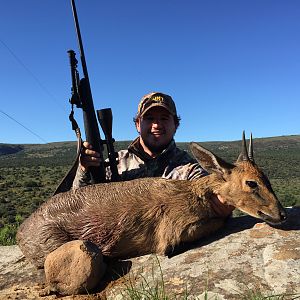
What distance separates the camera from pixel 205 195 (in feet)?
19.8

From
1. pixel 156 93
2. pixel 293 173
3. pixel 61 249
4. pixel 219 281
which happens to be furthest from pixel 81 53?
pixel 293 173

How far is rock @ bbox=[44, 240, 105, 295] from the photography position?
17.1 feet

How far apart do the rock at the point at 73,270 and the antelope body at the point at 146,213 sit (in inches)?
19.8

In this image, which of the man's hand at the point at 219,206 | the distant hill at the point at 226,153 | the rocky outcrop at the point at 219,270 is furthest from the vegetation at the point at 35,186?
the man's hand at the point at 219,206

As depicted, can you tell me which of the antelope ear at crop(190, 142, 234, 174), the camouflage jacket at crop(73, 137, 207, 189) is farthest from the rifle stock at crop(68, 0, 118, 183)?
the antelope ear at crop(190, 142, 234, 174)

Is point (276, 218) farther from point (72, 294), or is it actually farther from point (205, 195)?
point (72, 294)

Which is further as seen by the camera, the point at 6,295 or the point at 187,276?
the point at 6,295

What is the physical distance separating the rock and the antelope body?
50 centimetres

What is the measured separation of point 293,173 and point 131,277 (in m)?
59.3

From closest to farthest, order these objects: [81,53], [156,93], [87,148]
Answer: [87,148] < [81,53] < [156,93]

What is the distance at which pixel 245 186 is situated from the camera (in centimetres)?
579

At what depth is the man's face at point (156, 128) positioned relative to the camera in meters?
8.34

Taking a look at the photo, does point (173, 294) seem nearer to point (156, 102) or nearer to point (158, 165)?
point (158, 165)

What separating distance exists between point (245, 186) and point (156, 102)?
9.77 feet
